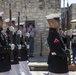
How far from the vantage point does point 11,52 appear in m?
5.31

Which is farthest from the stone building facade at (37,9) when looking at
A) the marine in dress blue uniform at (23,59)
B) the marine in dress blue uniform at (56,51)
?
the marine in dress blue uniform at (56,51)

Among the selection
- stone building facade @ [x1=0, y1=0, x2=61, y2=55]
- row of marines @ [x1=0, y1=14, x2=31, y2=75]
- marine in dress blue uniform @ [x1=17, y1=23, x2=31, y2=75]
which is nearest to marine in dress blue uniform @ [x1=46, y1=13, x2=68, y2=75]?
row of marines @ [x1=0, y1=14, x2=31, y2=75]

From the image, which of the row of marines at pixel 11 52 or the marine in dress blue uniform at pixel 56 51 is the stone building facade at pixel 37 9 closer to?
the row of marines at pixel 11 52

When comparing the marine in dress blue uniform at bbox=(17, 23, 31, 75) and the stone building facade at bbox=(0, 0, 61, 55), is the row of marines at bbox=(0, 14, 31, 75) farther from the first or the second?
the stone building facade at bbox=(0, 0, 61, 55)

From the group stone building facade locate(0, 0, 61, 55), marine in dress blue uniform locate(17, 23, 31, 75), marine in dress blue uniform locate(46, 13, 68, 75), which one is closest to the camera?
marine in dress blue uniform locate(46, 13, 68, 75)

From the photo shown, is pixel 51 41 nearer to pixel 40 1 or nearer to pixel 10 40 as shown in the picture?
pixel 10 40

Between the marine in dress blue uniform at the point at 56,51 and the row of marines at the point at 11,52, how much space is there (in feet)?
2.63

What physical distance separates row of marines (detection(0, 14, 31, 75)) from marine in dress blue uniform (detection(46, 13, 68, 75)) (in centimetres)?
80

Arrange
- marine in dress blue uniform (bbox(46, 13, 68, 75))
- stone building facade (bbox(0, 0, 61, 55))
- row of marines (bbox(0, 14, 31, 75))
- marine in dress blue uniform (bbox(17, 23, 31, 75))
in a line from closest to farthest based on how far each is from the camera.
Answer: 1. marine in dress blue uniform (bbox(46, 13, 68, 75))
2. row of marines (bbox(0, 14, 31, 75))
3. marine in dress blue uniform (bbox(17, 23, 31, 75))
4. stone building facade (bbox(0, 0, 61, 55))

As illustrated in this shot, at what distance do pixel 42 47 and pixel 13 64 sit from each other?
6.67 m

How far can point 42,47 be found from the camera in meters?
12.8

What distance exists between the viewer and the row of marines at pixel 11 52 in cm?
503

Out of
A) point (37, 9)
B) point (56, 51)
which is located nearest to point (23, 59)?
point (56, 51)

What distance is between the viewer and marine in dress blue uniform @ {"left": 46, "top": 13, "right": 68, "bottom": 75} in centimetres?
465
